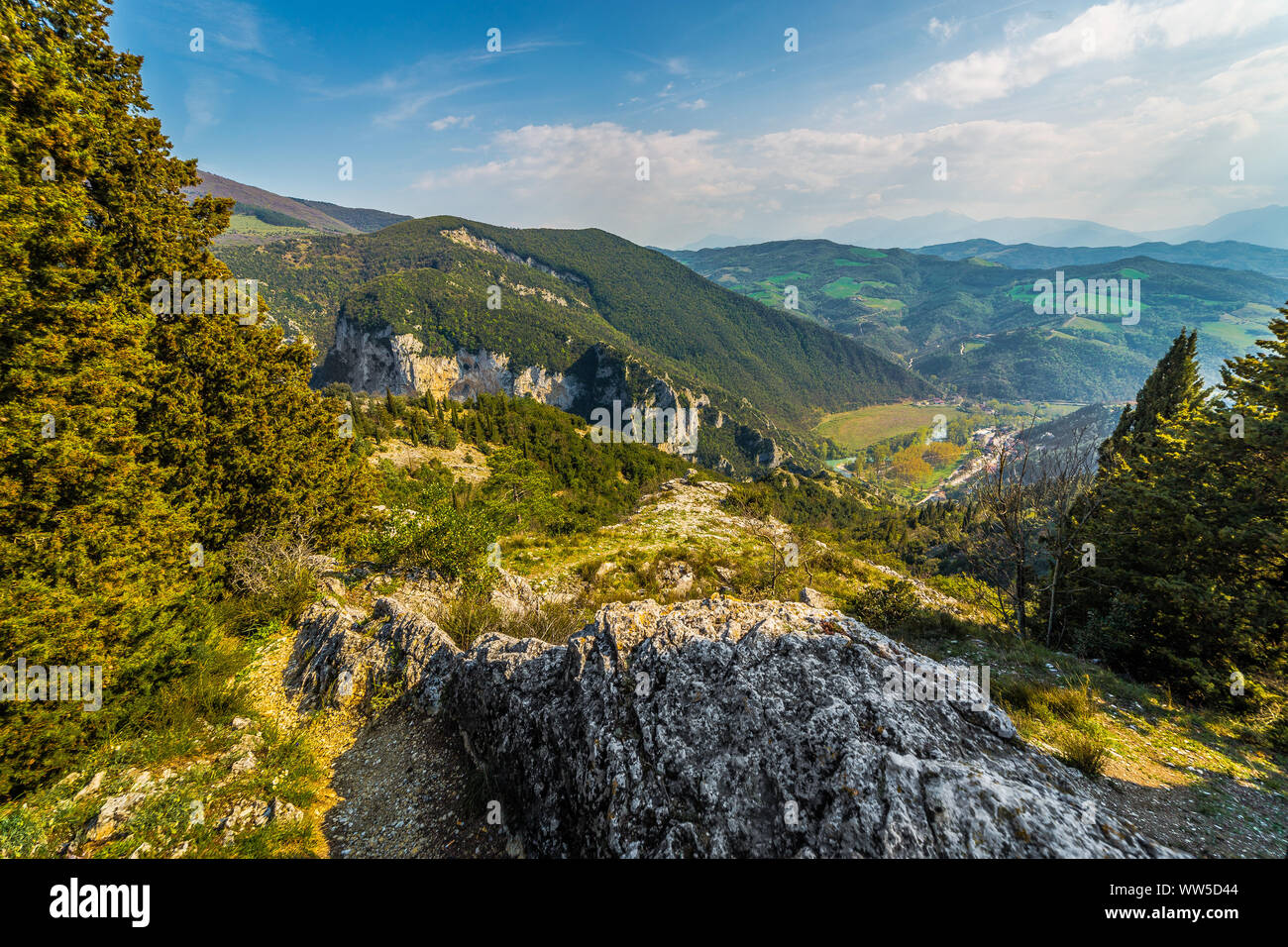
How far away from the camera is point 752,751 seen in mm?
5461

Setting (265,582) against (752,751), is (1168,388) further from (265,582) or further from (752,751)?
(265,582)

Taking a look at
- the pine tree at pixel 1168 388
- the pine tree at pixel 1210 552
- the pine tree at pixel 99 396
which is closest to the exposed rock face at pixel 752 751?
the pine tree at pixel 99 396

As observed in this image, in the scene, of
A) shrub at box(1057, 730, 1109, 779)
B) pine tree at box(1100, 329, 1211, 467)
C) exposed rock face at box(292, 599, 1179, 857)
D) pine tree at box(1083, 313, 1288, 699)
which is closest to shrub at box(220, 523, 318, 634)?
exposed rock face at box(292, 599, 1179, 857)

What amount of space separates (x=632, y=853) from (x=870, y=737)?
3114 mm

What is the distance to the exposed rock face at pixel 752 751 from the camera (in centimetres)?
409

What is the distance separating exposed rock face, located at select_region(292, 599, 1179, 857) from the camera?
4094 mm

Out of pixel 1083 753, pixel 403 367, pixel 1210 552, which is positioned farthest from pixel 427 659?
pixel 403 367

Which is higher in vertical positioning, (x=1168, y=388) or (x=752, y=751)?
(x=1168, y=388)

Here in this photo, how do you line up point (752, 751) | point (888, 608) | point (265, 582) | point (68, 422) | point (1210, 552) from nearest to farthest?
point (752, 751), point (68, 422), point (1210, 552), point (265, 582), point (888, 608)

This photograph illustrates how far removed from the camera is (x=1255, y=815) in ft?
20.0

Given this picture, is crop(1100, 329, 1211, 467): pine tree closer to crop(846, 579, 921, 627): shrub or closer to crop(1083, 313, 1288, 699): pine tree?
crop(1083, 313, 1288, 699): pine tree

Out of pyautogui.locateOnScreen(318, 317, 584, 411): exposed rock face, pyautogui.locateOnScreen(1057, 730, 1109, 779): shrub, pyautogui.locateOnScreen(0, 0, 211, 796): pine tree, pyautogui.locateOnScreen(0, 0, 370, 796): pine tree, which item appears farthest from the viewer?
pyautogui.locateOnScreen(318, 317, 584, 411): exposed rock face
